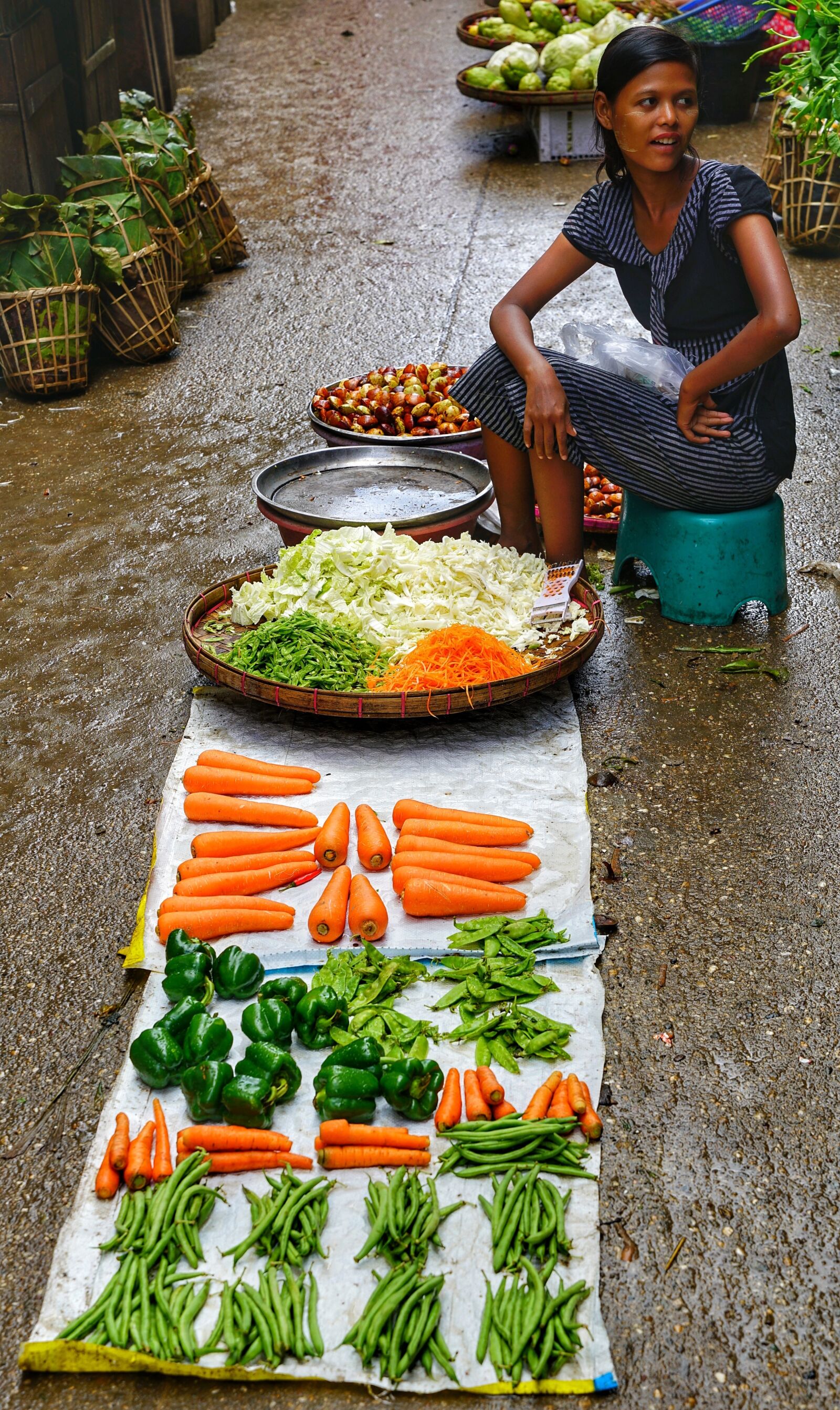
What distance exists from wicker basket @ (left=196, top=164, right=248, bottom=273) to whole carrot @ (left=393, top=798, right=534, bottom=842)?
4.69 metres

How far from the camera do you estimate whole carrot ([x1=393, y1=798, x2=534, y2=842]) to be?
2838 mm

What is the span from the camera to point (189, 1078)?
2133 millimetres

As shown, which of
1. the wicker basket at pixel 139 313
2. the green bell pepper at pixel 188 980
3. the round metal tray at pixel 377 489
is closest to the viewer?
the green bell pepper at pixel 188 980

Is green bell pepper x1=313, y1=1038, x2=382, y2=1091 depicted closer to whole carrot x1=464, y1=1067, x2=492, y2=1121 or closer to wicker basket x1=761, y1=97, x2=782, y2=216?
whole carrot x1=464, y1=1067, x2=492, y2=1121

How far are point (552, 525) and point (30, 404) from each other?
10.0ft

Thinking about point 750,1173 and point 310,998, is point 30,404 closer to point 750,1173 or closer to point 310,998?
point 310,998

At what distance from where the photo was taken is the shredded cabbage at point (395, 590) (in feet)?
11.1

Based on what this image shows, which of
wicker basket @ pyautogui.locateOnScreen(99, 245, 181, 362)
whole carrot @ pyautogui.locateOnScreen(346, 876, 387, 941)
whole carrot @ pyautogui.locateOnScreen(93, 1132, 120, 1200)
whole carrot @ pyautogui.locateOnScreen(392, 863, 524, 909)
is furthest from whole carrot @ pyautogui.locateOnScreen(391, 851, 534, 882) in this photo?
wicker basket @ pyautogui.locateOnScreen(99, 245, 181, 362)

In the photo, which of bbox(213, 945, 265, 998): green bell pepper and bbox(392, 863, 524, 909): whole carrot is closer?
bbox(213, 945, 265, 998): green bell pepper

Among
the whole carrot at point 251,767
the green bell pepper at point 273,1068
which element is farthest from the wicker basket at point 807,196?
the green bell pepper at point 273,1068

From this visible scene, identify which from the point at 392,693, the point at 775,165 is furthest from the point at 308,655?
the point at 775,165

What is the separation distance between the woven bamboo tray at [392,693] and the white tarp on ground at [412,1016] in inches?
4.6

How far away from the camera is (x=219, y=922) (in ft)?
8.47

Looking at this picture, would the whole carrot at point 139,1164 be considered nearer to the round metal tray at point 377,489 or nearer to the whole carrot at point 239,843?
the whole carrot at point 239,843
